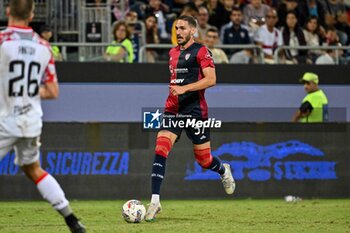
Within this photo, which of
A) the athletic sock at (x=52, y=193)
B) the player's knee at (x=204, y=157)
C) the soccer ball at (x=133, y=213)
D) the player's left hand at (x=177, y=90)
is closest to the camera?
the athletic sock at (x=52, y=193)

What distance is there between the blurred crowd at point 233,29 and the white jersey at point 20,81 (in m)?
10.1

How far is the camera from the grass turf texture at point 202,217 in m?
11.0

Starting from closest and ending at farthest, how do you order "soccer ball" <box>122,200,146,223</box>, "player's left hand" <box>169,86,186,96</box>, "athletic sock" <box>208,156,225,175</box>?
"soccer ball" <box>122,200,146,223</box> < "player's left hand" <box>169,86,186,96</box> < "athletic sock" <box>208,156,225,175</box>

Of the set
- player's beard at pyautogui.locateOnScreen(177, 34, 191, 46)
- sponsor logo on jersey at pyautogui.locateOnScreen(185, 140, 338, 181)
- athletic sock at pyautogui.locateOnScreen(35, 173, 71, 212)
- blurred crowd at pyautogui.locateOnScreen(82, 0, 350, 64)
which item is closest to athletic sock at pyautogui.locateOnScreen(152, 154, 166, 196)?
player's beard at pyautogui.locateOnScreen(177, 34, 191, 46)

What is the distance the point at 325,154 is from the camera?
17188mm

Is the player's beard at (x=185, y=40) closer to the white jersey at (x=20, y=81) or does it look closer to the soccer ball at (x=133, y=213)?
the soccer ball at (x=133, y=213)

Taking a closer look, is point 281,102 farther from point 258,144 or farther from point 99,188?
point 99,188

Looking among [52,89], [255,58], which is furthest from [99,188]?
[52,89]

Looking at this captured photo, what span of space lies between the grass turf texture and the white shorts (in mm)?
2008

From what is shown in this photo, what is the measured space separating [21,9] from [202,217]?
200 inches

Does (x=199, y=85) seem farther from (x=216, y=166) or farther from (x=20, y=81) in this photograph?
(x=20, y=81)

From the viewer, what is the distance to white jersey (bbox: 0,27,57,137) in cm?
861

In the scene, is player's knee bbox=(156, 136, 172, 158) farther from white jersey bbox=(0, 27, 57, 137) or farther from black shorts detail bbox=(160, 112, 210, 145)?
white jersey bbox=(0, 27, 57, 137)

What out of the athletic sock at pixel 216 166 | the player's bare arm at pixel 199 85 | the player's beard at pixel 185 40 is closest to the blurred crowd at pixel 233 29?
the athletic sock at pixel 216 166
